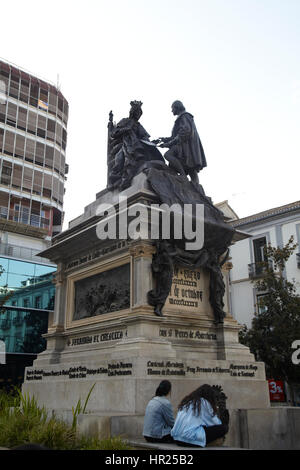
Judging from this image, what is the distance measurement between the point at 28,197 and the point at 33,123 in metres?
8.13

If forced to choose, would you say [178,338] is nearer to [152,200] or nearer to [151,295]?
[151,295]

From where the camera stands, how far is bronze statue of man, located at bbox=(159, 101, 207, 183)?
41.0ft

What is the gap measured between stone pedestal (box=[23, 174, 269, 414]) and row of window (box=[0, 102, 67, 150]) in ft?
121

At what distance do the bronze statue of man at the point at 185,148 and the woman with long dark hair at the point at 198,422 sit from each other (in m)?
7.09

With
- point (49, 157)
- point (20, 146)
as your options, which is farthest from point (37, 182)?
point (20, 146)

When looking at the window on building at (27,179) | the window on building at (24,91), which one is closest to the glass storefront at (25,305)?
the window on building at (27,179)

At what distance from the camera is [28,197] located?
149 ft

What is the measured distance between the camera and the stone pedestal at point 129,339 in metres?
9.17

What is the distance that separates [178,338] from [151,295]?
116cm

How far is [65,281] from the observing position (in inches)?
520

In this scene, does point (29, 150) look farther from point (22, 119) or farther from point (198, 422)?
point (198, 422)

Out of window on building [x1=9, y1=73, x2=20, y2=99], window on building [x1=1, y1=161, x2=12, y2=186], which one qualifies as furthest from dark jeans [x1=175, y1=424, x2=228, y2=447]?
window on building [x1=9, y1=73, x2=20, y2=99]
